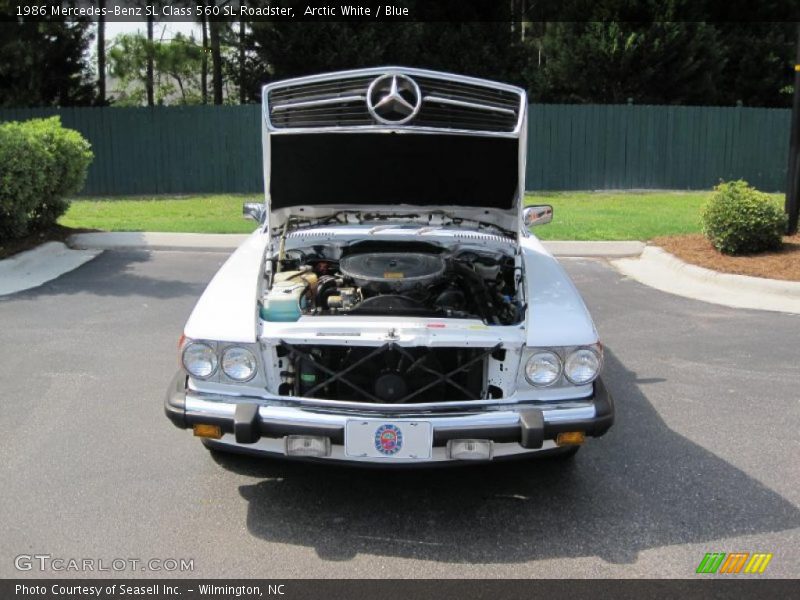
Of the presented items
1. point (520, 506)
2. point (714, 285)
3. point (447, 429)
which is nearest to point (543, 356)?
point (447, 429)

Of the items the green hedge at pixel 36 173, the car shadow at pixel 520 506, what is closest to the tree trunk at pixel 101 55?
the green hedge at pixel 36 173

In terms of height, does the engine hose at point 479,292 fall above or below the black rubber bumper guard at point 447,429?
above

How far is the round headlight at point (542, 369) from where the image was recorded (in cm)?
374

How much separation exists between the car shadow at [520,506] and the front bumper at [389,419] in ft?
1.23

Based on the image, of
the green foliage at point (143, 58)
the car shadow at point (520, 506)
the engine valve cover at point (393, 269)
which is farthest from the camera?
the green foliage at point (143, 58)

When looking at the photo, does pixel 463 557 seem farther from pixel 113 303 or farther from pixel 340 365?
pixel 113 303

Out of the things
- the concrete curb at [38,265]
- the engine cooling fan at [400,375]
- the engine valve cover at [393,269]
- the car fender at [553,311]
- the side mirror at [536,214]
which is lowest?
the concrete curb at [38,265]

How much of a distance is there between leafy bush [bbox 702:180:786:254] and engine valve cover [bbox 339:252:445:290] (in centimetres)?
656

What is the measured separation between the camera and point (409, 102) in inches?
172

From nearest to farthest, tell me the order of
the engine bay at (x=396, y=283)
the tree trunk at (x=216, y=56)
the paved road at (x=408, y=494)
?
the paved road at (x=408, y=494)
the engine bay at (x=396, y=283)
the tree trunk at (x=216, y=56)

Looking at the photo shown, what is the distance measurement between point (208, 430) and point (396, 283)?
128 centimetres

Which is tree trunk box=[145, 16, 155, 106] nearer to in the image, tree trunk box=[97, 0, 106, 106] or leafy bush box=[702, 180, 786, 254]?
tree trunk box=[97, 0, 106, 106]

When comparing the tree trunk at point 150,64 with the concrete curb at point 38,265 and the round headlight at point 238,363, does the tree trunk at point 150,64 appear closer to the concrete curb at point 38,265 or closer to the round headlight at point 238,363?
the concrete curb at point 38,265

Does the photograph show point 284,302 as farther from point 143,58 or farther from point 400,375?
point 143,58
